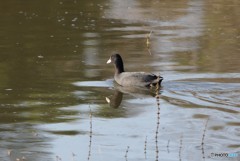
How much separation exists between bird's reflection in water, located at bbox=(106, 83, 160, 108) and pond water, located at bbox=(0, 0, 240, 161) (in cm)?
2

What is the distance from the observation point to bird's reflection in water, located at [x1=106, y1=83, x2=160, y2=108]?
13.7m

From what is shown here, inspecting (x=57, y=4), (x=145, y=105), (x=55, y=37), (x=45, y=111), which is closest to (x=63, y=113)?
(x=45, y=111)

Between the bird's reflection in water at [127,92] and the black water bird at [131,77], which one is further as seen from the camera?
the black water bird at [131,77]

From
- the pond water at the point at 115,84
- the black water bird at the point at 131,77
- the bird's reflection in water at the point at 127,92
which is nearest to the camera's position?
the pond water at the point at 115,84

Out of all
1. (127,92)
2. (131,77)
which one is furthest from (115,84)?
(127,92)

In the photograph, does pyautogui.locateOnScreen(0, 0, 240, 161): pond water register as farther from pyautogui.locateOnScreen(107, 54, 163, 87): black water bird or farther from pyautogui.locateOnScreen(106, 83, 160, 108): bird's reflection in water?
pyautogui.locateOnScreen(107, 54, 163, 87): black water bird

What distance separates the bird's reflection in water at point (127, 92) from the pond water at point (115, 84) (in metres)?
0.02

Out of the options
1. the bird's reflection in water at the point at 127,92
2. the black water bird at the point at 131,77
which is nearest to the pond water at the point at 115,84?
the bird's reflection in water at the point at 127,92

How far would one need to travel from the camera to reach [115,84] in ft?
50.2

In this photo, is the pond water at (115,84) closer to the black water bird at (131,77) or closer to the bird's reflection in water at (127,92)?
the bird's reflection in water at (127,92)

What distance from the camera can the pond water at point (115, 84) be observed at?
10.7m

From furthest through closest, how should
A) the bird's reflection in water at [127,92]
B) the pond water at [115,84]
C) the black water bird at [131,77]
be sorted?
1. the black water bird at [131,77]
2. the bird's reflection in water at [127,92]
3. the pond water at [115,84]

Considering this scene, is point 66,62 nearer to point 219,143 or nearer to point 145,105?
point 145,105

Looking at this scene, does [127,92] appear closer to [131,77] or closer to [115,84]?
[131,77]
